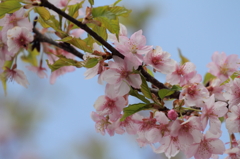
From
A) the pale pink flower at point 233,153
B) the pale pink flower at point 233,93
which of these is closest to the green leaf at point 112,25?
the pale pink flower at point 233,93

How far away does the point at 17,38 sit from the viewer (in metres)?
0.93

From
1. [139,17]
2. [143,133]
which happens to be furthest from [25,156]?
[143,133]

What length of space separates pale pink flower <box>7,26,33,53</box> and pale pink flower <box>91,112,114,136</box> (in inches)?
13.3

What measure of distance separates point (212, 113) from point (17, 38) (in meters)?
0.65

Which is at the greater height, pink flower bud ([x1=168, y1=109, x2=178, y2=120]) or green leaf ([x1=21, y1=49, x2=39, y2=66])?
pink flower bud ([x1=168, y1=109, x2=178, y2=120])

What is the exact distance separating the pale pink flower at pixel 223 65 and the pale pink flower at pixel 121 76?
19.5 inches

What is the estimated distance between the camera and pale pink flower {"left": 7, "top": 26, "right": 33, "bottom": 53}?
0.91m

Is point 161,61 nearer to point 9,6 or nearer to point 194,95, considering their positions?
point 194,95

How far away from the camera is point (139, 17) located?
9.95 ft

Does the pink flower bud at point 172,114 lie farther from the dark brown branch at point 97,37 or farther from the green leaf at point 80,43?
the green leaf at point 80,43

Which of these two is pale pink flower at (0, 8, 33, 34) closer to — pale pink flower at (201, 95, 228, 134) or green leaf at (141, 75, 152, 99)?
green leaf at (141, 75, 152, 99)

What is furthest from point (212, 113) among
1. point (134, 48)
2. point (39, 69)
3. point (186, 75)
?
point (39, 69)

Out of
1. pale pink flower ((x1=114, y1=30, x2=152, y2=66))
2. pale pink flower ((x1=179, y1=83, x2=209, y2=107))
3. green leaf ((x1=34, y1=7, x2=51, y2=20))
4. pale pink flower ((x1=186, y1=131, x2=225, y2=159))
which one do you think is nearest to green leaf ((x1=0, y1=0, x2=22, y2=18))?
green leaf ((x1=34, y1=7, x2=51, y2=20))

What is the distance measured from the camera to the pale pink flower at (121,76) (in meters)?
0.72
